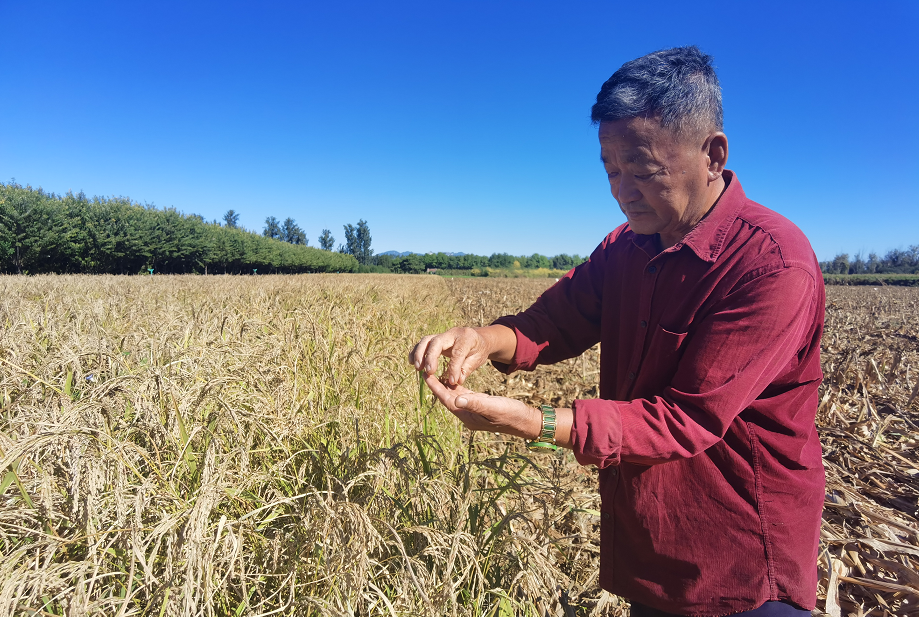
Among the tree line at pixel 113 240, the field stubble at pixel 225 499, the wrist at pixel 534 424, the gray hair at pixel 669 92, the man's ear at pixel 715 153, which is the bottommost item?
the field stubble at pixel 225 499

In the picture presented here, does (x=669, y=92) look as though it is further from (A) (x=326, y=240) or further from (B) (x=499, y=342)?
(A) (x=326, y=240)

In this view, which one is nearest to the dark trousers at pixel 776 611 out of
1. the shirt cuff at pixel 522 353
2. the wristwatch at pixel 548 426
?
the wristwatch at pixel 548 426

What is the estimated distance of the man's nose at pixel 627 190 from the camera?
4.60 ft

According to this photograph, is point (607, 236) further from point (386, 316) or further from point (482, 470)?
point (386, 316)

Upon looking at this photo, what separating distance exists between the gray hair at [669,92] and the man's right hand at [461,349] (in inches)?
35.1

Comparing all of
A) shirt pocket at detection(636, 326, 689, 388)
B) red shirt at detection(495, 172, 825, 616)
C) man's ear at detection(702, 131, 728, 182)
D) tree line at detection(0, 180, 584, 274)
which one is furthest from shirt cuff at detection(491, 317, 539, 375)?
tree line at detection(0, 180, 584, 274)

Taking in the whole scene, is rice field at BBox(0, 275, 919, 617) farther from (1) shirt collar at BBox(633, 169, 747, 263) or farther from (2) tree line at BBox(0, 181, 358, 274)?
(2) tree line at BBox(0, 181, 358, 274)

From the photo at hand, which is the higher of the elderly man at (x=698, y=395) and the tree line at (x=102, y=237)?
the tree line at (x=102, y=237)

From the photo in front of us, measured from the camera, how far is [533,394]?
5.96m

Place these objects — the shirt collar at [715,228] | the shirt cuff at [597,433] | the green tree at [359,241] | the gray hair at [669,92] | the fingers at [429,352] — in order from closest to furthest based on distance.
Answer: the shirt cuff at [597,433] → the gray hair at [669,92] → the shirt collar at [715,228] → the fingers at [429,352] → the green tree at [359,241]

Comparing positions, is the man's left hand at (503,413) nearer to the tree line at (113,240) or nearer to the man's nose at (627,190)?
the man's nose at (627,190)

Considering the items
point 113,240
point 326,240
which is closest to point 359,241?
point 326,240

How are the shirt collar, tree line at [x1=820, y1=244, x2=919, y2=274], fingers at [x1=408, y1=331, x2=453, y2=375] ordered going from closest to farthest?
1. the shirt collar
2. fingers at [x1=408, y1=331, x2=453, y2=375]
3. tree line at [x1=820, y1=244, x2=919, y2=274]

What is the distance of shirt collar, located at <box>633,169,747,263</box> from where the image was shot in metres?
1.36
